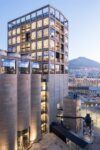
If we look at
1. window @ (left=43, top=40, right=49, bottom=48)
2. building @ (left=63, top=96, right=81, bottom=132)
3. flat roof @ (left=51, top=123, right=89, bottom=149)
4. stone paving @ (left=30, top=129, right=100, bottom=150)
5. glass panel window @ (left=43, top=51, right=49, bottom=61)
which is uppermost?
window @ (left=43, top=40, right=49, bottom=48)

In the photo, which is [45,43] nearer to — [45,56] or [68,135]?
[45,56]

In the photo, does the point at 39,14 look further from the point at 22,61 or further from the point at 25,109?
the point at 25,109

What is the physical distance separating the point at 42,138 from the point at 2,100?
21.2m

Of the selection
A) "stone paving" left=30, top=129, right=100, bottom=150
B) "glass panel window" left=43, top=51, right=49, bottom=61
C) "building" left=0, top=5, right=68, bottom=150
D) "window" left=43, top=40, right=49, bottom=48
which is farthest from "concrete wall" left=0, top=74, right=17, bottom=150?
"window" left=43, top=40, right=49, bottom=48

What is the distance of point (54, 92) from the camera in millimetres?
64500

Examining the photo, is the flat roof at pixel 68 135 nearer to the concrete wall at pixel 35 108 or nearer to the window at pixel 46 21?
the concrete wall at pixel 35 108

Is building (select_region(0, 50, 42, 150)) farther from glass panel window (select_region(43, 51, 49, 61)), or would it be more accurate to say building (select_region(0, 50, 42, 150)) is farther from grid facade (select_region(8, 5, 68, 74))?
glass panel window (select_region(43, 51, 49, 61))

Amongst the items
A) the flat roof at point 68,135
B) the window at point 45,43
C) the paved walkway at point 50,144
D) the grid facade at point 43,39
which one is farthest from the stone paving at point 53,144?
the window at point 45,43

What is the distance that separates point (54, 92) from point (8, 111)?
26574 mm

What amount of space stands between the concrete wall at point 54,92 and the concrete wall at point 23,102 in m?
14.6

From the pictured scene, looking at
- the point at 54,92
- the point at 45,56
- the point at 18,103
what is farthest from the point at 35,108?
the point at 45,56

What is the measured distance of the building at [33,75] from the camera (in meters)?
40.5

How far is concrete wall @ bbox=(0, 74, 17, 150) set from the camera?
127ft

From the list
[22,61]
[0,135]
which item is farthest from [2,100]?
[22,61]
